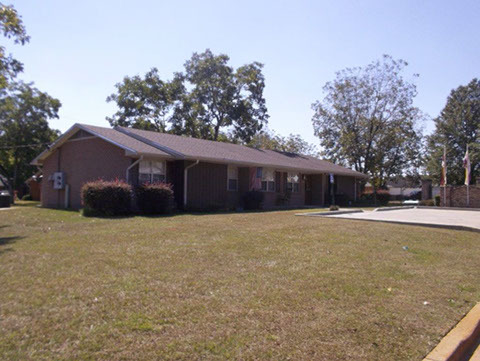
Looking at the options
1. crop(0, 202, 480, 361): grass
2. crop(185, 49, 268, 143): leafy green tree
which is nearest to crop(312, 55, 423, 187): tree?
crop(185, 49, 268, 143): leafy green tree

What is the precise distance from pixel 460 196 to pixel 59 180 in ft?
86.5

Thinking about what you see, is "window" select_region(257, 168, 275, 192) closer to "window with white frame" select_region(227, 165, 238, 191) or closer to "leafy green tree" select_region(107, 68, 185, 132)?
"window with white frame" select_region(227, 165, 238, 191)

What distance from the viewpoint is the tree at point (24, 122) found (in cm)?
3597

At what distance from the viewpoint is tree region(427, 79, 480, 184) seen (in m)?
48.0

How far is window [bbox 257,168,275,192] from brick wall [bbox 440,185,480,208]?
14.0 m

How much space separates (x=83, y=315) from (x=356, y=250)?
19.1 ft

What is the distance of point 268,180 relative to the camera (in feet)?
78.4

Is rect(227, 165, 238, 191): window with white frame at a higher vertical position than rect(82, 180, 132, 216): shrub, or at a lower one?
higher

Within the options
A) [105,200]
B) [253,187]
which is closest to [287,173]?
[253,187]

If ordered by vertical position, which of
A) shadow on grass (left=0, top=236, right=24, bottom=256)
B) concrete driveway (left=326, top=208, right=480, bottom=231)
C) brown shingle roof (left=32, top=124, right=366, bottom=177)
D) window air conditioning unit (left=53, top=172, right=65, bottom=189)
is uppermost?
brown shingle roof (left=32, top=124, right=366, bottom=177)

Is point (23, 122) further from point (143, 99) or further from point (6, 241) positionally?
point (6, 241)

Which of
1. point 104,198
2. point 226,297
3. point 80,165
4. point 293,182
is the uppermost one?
point 80,165

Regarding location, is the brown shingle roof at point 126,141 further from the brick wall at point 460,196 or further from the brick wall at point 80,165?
the brick wall at point 460,196

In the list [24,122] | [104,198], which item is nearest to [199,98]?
[24,122]
